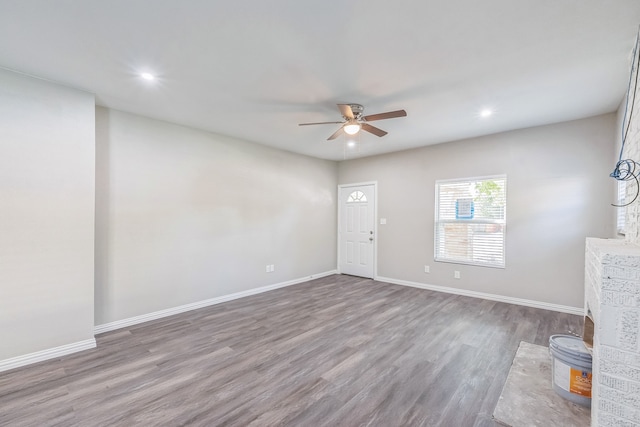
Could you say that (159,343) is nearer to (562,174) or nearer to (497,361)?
(497,361)

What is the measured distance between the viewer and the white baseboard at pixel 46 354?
101 inches

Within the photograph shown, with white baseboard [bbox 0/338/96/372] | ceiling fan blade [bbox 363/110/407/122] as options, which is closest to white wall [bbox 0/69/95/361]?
white baseboard [bbox 0/338/96/372]

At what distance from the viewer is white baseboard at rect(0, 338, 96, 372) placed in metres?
2.55

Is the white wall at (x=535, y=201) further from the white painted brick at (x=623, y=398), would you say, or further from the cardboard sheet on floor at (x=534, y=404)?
the white painted brick at (x=623, y=398)

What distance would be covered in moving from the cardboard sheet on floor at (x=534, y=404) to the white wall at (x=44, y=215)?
393cm

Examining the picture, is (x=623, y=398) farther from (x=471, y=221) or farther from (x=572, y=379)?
(x=471, y=221)

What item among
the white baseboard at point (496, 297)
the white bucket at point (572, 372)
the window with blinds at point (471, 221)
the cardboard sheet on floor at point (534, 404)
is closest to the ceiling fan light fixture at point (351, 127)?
the window with blinds at point (471, 221)

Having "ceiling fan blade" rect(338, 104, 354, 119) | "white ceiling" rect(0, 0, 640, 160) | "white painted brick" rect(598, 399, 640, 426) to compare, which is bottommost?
"white painted brick" rect(598, 399, 640, 426)

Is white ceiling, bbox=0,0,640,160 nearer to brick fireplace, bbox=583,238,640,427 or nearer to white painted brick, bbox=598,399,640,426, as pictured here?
brick fireplace, bbox=583,238,640,427

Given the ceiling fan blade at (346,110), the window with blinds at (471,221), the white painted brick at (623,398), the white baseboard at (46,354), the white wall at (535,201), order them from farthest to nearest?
the window with blinds at (471,221)
the white wall at (535,201)
the ceiling fan blade at (346,110)
the white baseboard at (46,354)
the white painted brick at (623,398)

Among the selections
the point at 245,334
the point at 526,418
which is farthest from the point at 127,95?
the point at 526,418

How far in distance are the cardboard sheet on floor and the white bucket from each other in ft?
0.19

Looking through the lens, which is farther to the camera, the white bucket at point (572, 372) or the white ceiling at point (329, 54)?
the white bucket at point (572, 372)

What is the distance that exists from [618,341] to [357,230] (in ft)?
16.5
